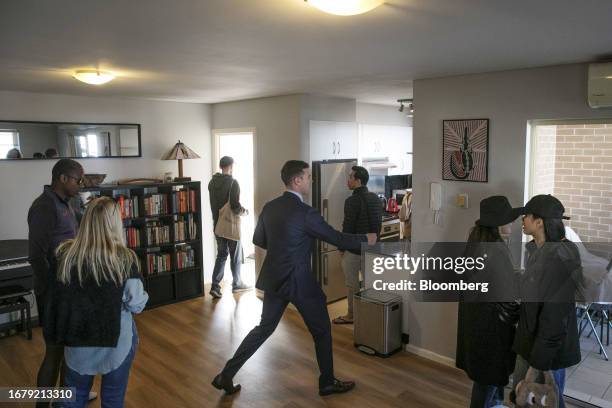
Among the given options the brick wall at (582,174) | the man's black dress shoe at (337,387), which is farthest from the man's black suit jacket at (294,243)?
the brick wall at (582,174)

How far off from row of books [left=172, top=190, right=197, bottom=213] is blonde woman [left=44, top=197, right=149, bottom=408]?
3290mm

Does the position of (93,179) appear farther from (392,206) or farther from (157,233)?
(392,206)

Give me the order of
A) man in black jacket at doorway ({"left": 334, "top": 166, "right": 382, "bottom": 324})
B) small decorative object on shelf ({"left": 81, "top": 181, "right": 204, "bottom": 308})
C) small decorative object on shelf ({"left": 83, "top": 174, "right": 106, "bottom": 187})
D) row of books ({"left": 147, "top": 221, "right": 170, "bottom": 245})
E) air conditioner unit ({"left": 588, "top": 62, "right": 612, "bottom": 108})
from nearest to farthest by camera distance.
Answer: air conditioner unit ({"left": 588, "top": 62, "right": 612, "bottom": 108}), man in black jacket at doorway ({"left": 334, "top": 166, "right": 382, "bottom": 324}), small decorative object on shelf ({"left": 83, "top": 174, "right": 106, "bottom": 187}), small decorative object on shelf ({"left": 81, "top": 181, "right": 204, "bottom": 308}), row of books ({"left": 147, "top": 221, "right": 170, "bottom": 245})

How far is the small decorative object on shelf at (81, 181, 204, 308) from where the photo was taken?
5234 mm

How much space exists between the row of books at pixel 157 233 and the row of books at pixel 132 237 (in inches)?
4.6

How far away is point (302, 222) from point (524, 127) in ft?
5.62

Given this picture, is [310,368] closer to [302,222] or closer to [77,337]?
[302,222]

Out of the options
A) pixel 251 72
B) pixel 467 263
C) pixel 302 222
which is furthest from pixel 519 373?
pixel 251 72

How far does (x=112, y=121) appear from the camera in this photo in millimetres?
5453

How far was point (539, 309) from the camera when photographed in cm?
219

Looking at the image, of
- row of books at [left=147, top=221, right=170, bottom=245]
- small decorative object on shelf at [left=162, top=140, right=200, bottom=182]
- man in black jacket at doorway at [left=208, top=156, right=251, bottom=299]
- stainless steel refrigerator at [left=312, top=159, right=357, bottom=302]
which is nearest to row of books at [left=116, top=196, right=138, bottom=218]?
row of books at [left=147, top=221, right=170, bottom=245]

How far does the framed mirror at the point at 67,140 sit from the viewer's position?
4.74m

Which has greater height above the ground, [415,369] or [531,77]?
[531,77]

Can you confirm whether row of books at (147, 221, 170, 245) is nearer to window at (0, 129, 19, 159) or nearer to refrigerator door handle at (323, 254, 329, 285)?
window at (0, 129, 19, 159)
